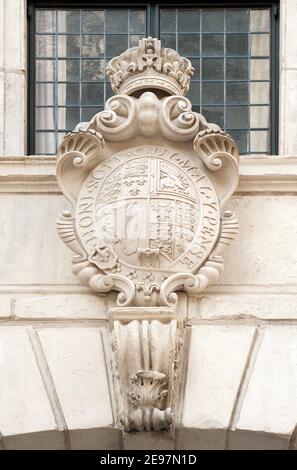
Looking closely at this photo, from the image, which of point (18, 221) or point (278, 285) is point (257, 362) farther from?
point (18, 221)

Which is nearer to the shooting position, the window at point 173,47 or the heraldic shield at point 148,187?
the heraldic shield at point 148,187

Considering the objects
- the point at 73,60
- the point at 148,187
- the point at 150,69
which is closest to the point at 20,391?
the point at 148,187

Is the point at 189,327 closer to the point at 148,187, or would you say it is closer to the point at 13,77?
the point at 148,187

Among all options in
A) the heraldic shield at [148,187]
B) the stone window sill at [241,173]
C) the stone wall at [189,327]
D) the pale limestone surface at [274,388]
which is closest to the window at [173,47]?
the stone window sill at [241,173]

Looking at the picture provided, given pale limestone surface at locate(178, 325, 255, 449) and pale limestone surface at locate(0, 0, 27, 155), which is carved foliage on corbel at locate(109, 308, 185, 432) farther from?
pale limestone surface at locate(0, 0, 27, 155)

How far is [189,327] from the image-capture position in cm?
1441

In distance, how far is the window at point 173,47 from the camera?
15711 mm

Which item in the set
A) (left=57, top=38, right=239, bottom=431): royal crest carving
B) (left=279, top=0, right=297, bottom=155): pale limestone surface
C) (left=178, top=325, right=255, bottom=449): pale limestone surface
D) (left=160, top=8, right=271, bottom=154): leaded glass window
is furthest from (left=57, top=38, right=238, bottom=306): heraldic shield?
(left=160, top=8, right=271, bottom=154): leaded glass window

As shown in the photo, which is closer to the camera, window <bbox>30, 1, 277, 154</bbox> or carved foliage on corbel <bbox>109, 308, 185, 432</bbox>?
carved foliage on corbel <bbox>109, 308, 185, 432</bbox>

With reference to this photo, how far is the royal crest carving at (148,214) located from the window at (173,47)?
0.90 metres

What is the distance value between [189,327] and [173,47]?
2.57 metres

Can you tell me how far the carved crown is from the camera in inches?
585

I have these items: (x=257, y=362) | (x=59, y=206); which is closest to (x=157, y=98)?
(x=59, y=206)

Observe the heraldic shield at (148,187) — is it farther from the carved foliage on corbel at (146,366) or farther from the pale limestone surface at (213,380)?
the pale limestone surface at (213,380)
